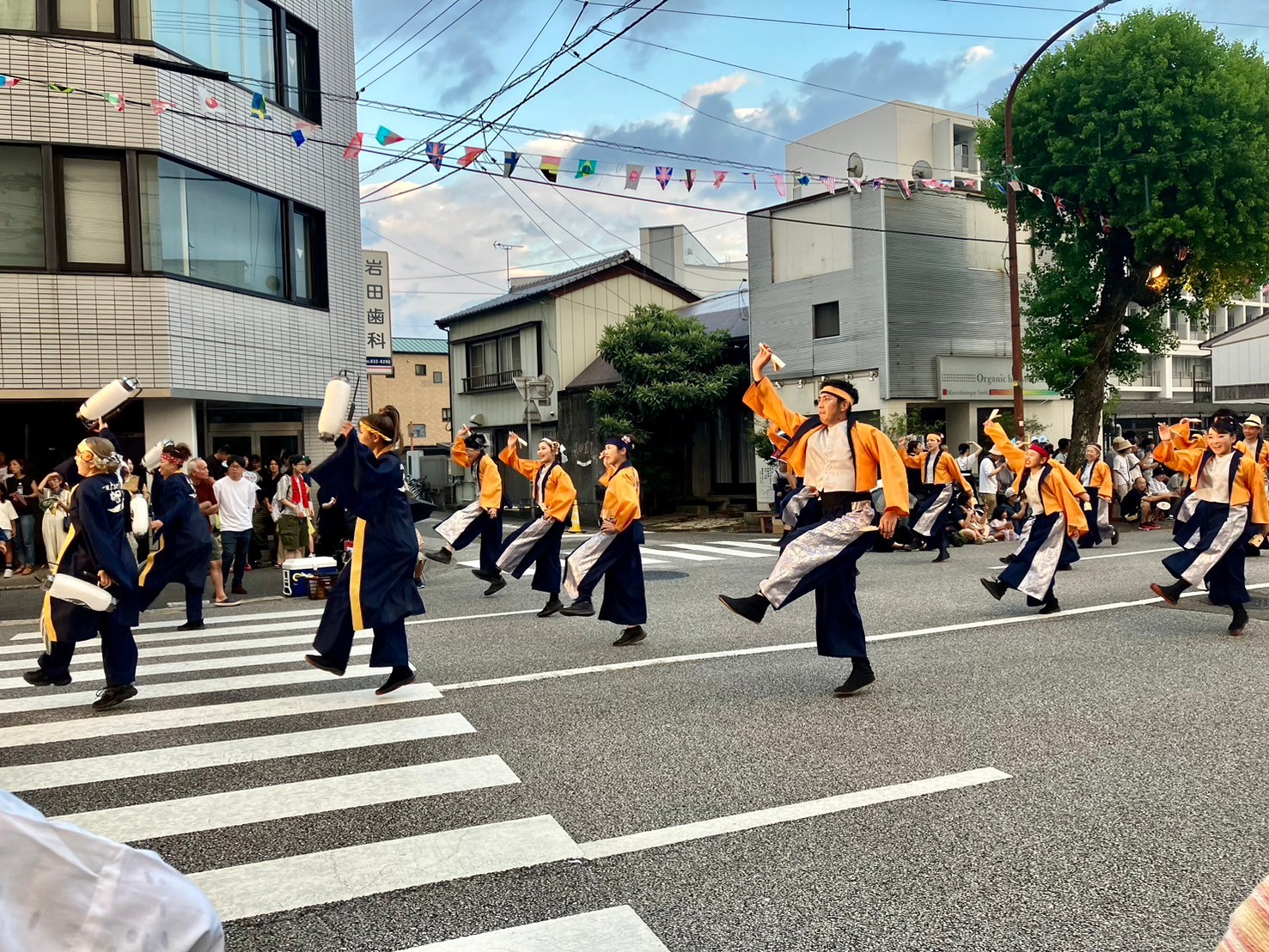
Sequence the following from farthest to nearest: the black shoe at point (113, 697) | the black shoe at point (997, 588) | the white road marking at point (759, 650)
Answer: the black shoe at point (997, 588) → the white road marking at point (759, 650) → the black shoe at point (113, 697)

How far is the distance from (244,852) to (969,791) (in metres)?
3.03

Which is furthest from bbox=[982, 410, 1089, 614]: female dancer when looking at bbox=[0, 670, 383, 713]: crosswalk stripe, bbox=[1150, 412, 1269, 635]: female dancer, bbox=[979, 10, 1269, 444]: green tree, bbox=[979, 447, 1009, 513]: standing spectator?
bbox=[979, 10, 1269, 444]: green tree

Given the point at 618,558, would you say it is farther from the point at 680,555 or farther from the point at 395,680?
the point at 680,555

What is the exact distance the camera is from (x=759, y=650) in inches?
313

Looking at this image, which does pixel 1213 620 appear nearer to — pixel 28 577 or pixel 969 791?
pixel 969 791

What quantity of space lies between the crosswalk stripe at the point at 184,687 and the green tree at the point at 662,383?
17354 mm

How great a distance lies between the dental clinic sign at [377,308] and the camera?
19.8 m

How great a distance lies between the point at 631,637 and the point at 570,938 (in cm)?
530

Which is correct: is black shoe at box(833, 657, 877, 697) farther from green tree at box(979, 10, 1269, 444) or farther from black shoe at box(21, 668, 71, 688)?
green tree at box(979, 10, 1269, 444)

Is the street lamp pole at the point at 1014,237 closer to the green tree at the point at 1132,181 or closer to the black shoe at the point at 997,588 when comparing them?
the green tree at the point at 1132,181

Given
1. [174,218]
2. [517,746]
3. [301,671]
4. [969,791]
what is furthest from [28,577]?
[969,791]

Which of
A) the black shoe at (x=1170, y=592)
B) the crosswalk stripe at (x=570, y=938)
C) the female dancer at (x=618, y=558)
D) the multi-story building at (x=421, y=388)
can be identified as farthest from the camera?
the multi-story building at (x=421, y=388)

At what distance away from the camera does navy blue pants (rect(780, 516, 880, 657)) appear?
637 centimetres

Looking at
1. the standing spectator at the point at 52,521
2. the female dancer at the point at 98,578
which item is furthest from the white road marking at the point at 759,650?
the standing spectator at the point at 52,521
